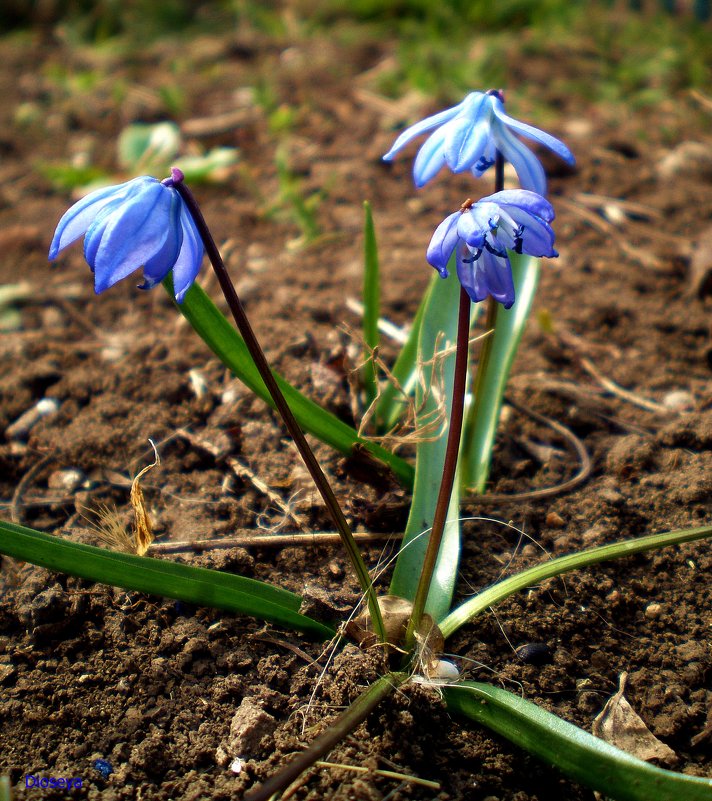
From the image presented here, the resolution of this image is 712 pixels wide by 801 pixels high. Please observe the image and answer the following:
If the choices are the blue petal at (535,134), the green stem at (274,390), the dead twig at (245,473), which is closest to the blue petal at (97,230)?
the green stem at (274,390)

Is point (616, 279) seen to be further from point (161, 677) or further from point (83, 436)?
point (161, 677)

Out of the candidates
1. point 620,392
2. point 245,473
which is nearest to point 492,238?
point 245,473

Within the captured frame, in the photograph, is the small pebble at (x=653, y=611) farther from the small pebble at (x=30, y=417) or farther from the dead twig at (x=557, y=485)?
the small pebble at (x=30, y=417)

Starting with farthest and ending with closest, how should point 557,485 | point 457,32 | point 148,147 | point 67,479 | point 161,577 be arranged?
point 457,32, point 148,147, point 67,479, point 557,485, point 161,577

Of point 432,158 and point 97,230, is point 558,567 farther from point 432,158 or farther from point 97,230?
point 97,230

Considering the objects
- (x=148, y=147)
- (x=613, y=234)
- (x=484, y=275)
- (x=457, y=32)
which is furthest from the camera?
(x=457, y=32)

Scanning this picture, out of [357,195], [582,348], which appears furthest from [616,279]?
[357,195]
